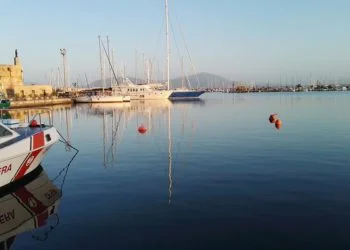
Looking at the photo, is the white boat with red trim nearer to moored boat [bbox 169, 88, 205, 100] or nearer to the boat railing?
the boat railing

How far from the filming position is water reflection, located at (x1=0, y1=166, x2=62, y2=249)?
10180 millimetres

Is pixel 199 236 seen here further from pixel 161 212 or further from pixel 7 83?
pixel 7 83

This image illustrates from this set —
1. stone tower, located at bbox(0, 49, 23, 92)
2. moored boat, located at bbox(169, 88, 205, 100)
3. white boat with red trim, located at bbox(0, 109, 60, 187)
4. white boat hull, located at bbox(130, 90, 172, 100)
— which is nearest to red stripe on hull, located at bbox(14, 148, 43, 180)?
white boat with red trim, located at bbox(0, 109, 60, 187)

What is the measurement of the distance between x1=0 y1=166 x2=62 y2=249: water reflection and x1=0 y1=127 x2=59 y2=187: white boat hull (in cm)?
46

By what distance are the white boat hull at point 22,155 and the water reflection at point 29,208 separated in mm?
456

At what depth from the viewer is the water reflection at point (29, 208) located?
10180mm

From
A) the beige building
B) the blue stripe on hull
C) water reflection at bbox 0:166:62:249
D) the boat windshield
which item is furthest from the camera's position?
the blue stripe on hull

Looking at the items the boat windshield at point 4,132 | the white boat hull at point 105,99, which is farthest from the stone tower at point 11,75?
the boat windshield at point 4,132

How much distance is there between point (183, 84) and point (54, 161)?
10211 cm

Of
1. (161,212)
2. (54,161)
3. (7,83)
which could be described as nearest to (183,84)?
(7,83)

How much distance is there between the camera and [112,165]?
61.4ft

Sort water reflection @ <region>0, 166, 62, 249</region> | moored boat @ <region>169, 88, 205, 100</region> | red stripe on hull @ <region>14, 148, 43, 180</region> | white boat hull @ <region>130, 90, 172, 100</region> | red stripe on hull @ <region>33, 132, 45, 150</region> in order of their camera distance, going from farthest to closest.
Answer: moored boat @ <region>169, 88, 205, 100</region>
white boat hull @ <region>130, 90, 172, 100</region>
red stripe on hull @ <region>33, 132, 45, 150</region>
red stripe on hull @ <region>14, 148, 43, 180</region>
water reflection @ <region>0, 166, 62, 249</region>

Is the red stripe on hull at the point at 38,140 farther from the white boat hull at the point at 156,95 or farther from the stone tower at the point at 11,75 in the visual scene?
the white boat hull at the point at 156,95

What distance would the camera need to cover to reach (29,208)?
12.1m
